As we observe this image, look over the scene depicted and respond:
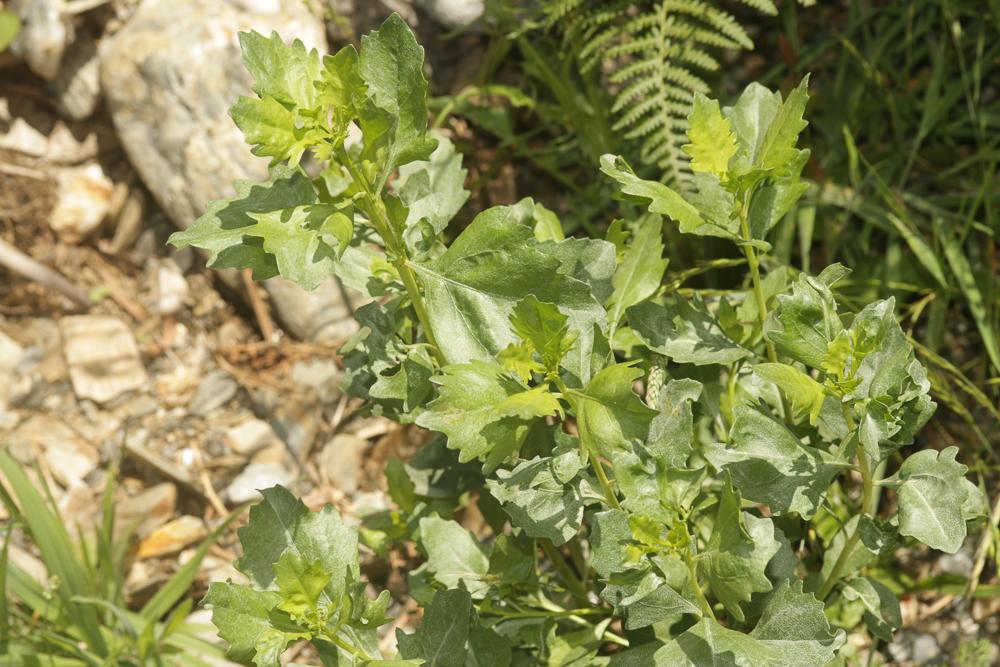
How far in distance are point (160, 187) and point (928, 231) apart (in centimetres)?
235

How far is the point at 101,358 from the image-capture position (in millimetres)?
3127

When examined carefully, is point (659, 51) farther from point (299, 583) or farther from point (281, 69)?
point (299, 583)

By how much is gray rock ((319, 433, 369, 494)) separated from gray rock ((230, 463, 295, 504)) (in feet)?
0.37

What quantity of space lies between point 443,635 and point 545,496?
1.02 ft

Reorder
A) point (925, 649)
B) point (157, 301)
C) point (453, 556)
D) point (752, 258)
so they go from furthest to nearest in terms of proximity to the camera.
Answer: point (157, 301) → point (925, 649) → point (453, 556) → point (752, 258)

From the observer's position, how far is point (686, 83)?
2.53 metres

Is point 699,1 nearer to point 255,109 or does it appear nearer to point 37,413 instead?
point 255,109

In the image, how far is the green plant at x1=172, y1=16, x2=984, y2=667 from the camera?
1.35 m

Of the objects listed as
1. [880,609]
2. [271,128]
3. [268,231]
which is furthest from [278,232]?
[880,609]

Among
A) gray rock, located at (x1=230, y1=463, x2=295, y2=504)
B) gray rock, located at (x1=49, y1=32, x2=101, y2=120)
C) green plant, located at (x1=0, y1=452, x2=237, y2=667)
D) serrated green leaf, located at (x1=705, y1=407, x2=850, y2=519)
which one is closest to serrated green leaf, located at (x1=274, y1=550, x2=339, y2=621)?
serrated green leaf, located at (x1=705, y1=407, x2=850, y2=519)

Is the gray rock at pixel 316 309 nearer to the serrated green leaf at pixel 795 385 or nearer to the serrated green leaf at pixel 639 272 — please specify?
the serrated green leaf at pixel 639 272

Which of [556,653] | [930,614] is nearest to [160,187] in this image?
[556,653]

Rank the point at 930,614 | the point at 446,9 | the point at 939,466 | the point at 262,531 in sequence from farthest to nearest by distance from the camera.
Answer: the point at 446,9
the point at 930,614
the point at 262,531
the point at 939,466

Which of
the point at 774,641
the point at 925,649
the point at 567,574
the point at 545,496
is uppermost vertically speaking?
the point at 545,496
